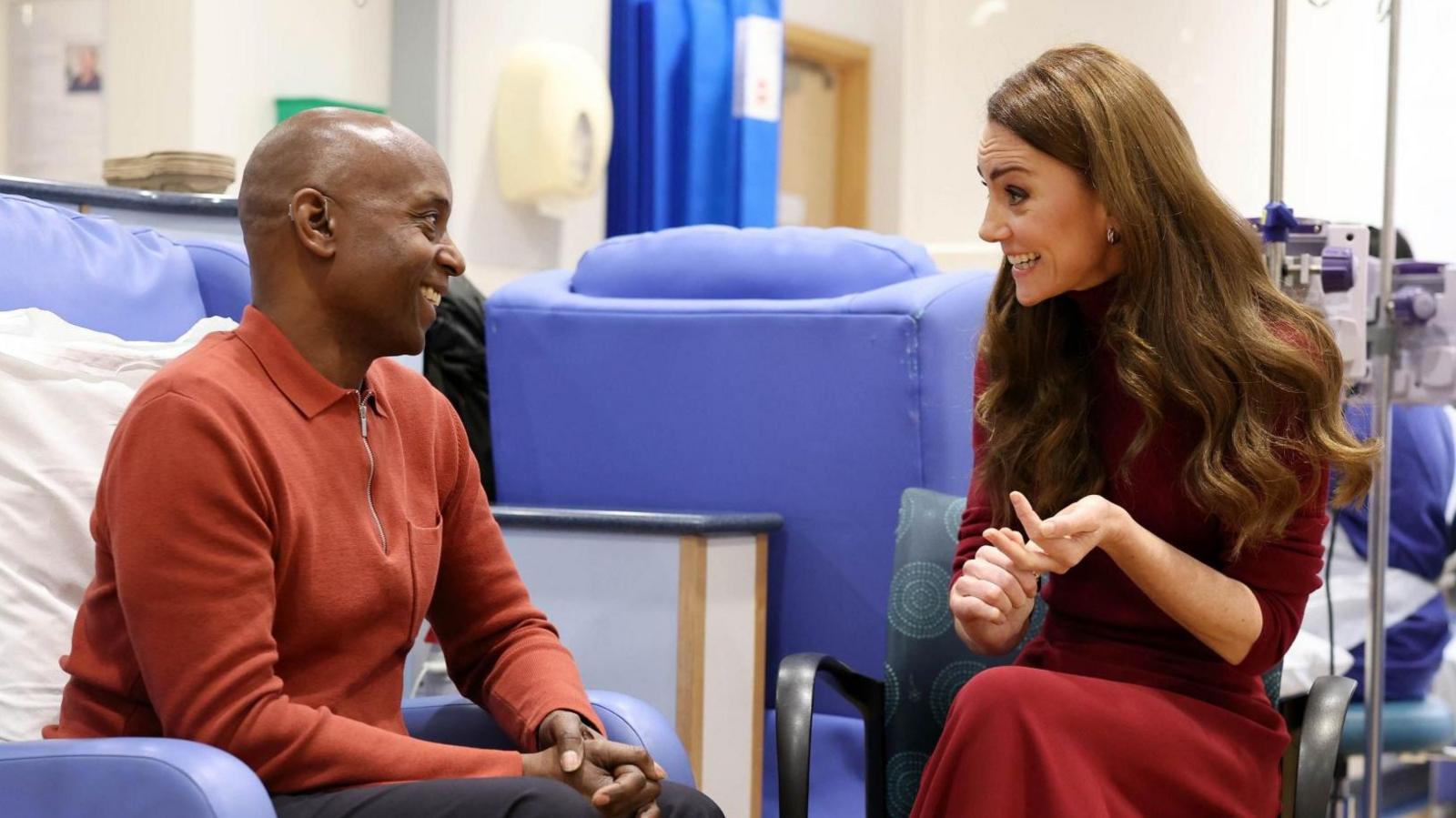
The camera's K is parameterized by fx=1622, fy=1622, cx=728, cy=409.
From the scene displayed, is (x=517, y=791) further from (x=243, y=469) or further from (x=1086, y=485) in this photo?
(x=1086, y=485)

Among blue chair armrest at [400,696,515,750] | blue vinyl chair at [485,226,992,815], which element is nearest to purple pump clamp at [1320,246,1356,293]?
blue vinyl chair at [485,226,992,815]

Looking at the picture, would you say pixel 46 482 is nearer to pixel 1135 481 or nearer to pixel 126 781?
pixel 126 781

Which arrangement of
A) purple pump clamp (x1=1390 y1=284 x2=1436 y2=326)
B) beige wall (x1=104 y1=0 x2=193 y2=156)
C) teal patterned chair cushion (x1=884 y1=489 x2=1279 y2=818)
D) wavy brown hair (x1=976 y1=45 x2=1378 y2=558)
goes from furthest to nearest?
beige wall (x1=104 y1=0 x2=193 y2=156) < purple pump clamp (x1=1390 y1=284 x2=1436 y2=326) < teal patterned chair cushion (x1=884 y1=489 x2=1279 y2=818) < wavy brown hair (x1=976 y1=45 x2=1378 y2=558)

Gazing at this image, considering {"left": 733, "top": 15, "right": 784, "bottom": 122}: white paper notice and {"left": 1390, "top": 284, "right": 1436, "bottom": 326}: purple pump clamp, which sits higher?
{"left": 733, "top": 15, "right": 784, "bottom": 122}: white paper notice

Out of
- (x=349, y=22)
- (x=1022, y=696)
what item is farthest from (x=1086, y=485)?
(x=349, y=22)

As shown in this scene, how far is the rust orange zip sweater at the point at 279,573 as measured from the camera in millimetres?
1279

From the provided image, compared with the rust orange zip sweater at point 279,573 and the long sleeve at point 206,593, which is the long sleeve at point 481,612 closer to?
the rust orange zip sweater at point 279,573

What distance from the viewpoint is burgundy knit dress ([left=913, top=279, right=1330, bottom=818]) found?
1.52 meters

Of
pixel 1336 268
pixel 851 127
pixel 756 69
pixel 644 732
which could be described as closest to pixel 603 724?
pixel 644 732

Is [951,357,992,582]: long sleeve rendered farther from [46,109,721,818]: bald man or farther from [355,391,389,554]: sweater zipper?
[355,391,389,554]: sweater zipper

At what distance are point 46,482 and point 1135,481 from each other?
43.1 inches

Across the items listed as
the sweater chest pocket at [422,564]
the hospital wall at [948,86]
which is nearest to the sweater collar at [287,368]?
the sweater chest pocket at [422,564]

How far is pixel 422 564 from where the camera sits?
1508 millimetres

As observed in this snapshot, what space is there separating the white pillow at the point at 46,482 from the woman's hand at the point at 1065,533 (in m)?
0.88
